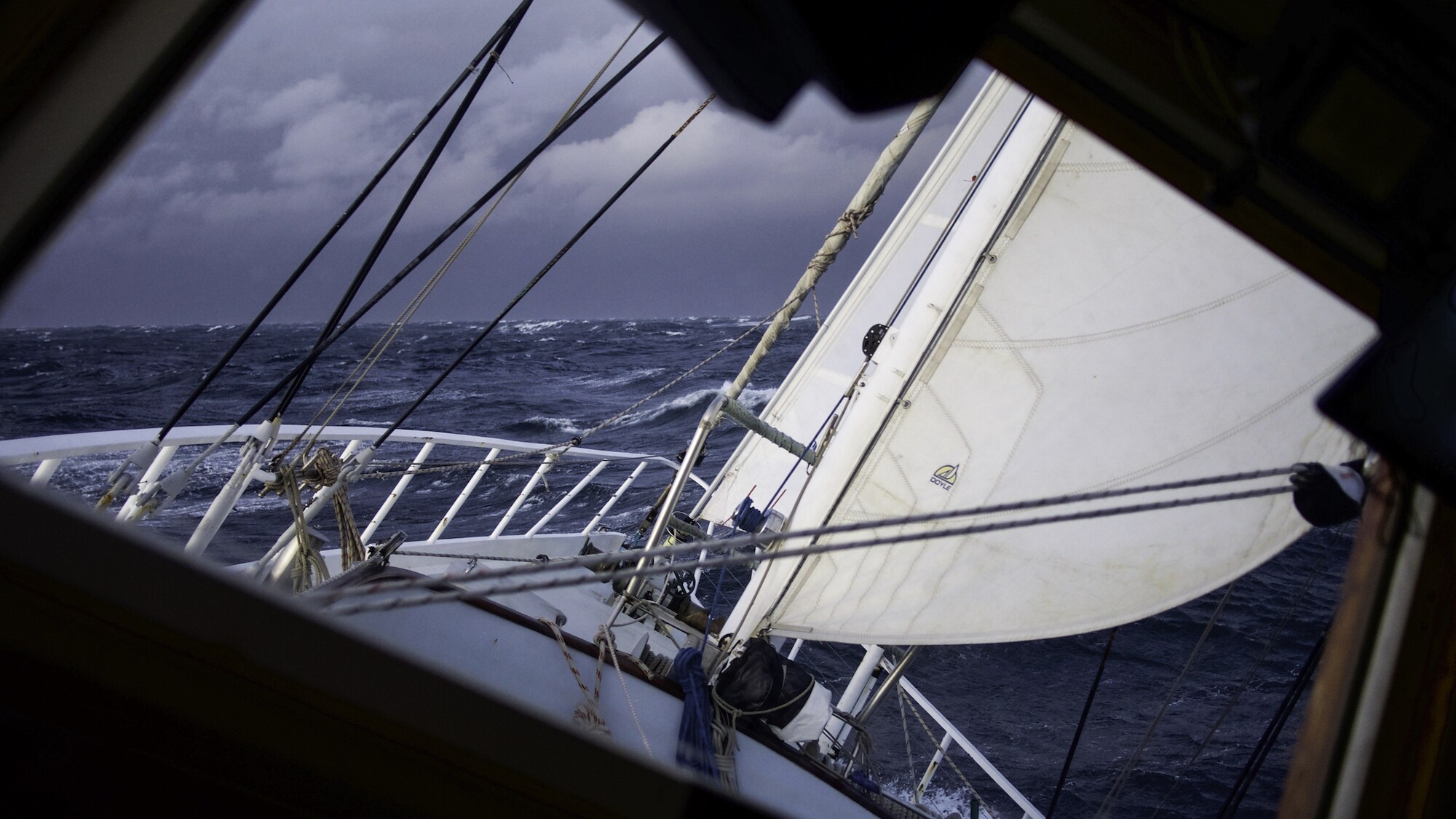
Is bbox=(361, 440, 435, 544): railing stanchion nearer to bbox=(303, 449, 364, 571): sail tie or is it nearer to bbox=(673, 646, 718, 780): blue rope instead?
bbox=(303, 449, 364, 571): sail tie

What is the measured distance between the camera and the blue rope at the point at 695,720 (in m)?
2.96

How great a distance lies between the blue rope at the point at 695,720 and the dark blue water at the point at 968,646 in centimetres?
173

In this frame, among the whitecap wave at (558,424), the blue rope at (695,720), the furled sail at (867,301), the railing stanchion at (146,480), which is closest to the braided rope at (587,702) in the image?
the blue rope at (695,720)

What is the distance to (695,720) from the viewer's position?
3.14 metres


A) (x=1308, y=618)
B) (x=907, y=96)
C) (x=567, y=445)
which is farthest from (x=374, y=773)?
(x=1308, y=618)

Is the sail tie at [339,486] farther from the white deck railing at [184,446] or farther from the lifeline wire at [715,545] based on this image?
the lifeline wire at [715,545]

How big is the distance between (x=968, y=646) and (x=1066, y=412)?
7.06 metres

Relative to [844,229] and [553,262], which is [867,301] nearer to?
[844,229]

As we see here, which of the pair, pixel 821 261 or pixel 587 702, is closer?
pixel 587 702

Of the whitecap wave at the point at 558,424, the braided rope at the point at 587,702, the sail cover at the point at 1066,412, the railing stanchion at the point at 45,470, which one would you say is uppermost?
the whitecap wave at the point at 558,424

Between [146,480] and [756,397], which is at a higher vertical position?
[756,397]

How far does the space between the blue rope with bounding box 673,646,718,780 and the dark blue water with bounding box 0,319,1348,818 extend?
173 cm

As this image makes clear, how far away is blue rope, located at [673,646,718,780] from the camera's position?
9.70ft

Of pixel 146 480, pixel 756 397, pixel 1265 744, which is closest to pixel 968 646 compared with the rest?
pixel 1265 744
